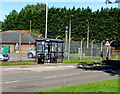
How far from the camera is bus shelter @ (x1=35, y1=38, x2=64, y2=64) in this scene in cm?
3356

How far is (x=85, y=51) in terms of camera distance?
4884cm

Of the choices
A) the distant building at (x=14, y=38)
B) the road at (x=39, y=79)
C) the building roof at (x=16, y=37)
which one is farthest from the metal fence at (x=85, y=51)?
the road at (x=39, y=79)

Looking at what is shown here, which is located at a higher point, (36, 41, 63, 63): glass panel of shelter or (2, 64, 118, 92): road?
(36, 41, 63, 63): glass panel of shelter

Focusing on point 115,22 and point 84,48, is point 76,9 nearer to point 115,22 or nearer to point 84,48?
point 115,22

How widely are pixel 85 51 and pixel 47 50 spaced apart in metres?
13.3

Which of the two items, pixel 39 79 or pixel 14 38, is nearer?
pixel 39 79

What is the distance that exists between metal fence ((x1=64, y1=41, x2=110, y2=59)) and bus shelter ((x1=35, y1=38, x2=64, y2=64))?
20.6 feet

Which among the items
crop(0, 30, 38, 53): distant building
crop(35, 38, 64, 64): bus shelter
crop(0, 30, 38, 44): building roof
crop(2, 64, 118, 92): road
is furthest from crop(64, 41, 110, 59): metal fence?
crop(2, 64, 118, 92): road

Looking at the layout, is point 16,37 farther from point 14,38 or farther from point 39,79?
point 39,79

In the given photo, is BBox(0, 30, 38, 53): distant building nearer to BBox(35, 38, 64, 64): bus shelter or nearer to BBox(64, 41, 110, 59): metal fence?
BBox(64, 41, 110, 59): metal fence

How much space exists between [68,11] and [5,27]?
2057cm

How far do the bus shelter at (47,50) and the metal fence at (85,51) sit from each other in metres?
6.28

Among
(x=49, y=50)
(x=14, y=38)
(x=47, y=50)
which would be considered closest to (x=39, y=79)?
(x=49, y=50)

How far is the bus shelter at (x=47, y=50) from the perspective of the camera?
33562 mm
